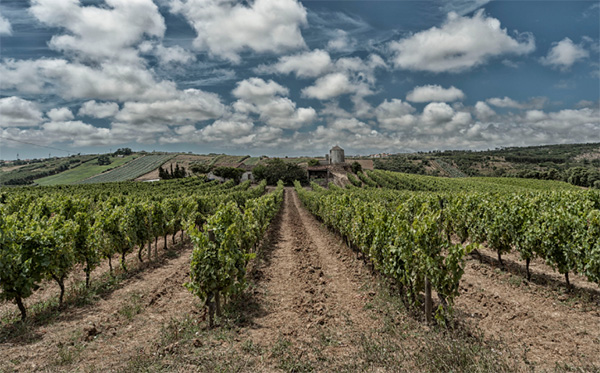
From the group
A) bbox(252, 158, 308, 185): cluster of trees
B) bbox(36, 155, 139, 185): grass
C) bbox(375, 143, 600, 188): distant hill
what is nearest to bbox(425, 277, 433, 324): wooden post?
bbox(252, 158, 308, 185): cluster of trees

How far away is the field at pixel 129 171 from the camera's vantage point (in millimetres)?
102562

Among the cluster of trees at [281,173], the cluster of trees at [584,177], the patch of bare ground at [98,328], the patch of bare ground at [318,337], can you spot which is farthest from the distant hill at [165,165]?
the patch of bare ground at [98,328]

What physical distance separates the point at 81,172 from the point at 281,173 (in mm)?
87452

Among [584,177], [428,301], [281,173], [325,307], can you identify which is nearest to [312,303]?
[325,307]

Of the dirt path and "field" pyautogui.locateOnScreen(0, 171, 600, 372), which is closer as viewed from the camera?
"field" pyautogui.locateOnScreen(0, 171, 600, 372)

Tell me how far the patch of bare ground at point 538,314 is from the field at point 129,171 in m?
111

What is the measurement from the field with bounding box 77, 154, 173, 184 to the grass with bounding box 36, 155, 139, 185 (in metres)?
4.18

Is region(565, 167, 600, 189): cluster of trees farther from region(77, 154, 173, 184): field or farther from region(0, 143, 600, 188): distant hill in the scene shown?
region(77, 154, 173, 184): field

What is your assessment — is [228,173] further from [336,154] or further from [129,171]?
[129,171]

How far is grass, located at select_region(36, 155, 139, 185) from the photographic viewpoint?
10252 cm

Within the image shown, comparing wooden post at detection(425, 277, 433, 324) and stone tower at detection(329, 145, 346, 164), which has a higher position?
stone tower at detection(329, 145, 346, 164)

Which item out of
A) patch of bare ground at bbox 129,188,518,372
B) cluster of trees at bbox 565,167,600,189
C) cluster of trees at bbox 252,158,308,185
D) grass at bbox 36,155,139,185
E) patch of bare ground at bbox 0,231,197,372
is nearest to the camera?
patch of bare ground at bbox 129,188,518,372

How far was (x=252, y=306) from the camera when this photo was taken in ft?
28.0

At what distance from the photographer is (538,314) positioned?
7559 mm
